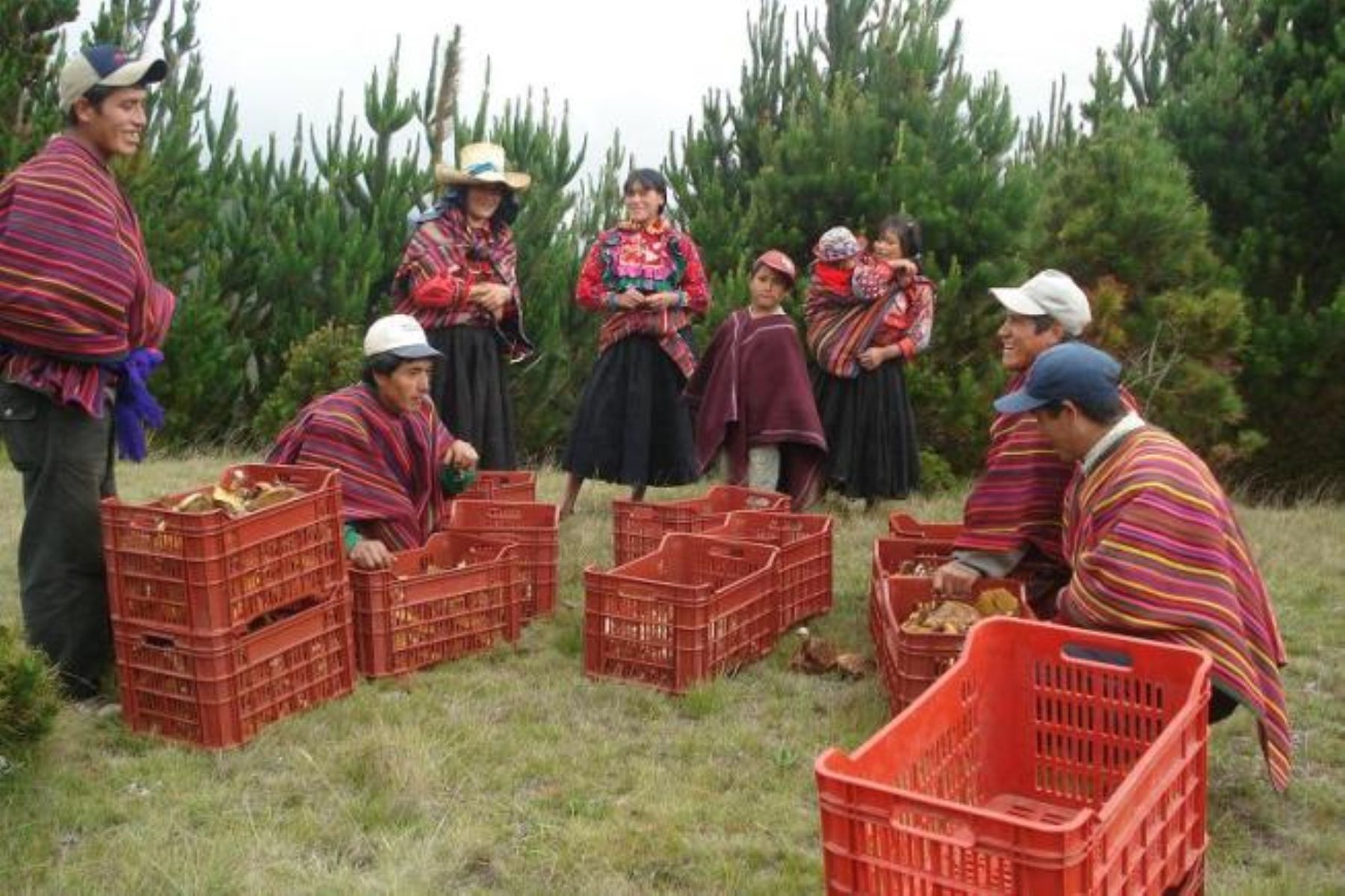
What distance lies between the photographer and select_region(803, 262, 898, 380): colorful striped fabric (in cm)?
758

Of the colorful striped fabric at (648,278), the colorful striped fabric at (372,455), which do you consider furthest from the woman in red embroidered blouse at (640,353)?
the colorful striped fabric at (372,455)

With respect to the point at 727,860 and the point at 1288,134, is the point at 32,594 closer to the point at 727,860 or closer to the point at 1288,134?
the point at 727,860

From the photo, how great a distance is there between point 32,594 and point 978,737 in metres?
3.07

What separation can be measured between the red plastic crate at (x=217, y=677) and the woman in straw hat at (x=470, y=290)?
8.07ft

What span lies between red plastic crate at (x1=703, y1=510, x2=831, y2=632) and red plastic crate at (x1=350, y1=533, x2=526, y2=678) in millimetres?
937

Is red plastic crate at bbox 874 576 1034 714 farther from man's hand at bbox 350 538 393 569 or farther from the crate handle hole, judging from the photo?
man's hand at bbox 350 538 393 569

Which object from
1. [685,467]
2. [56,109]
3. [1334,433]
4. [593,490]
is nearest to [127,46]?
[56,109]

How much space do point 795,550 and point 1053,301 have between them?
1519 millimetres

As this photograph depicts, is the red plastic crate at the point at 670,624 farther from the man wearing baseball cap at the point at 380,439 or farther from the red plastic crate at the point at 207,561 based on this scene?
the red plastic crate at the point at 207,561

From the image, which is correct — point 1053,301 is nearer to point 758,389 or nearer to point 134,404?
point 758,389

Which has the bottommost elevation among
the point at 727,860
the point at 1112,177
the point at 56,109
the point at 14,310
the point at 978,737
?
the point at 727,860

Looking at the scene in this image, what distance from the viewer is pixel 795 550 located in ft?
18.1

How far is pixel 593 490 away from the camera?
29.8 feet

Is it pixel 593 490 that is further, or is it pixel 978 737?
pixel 593 490
